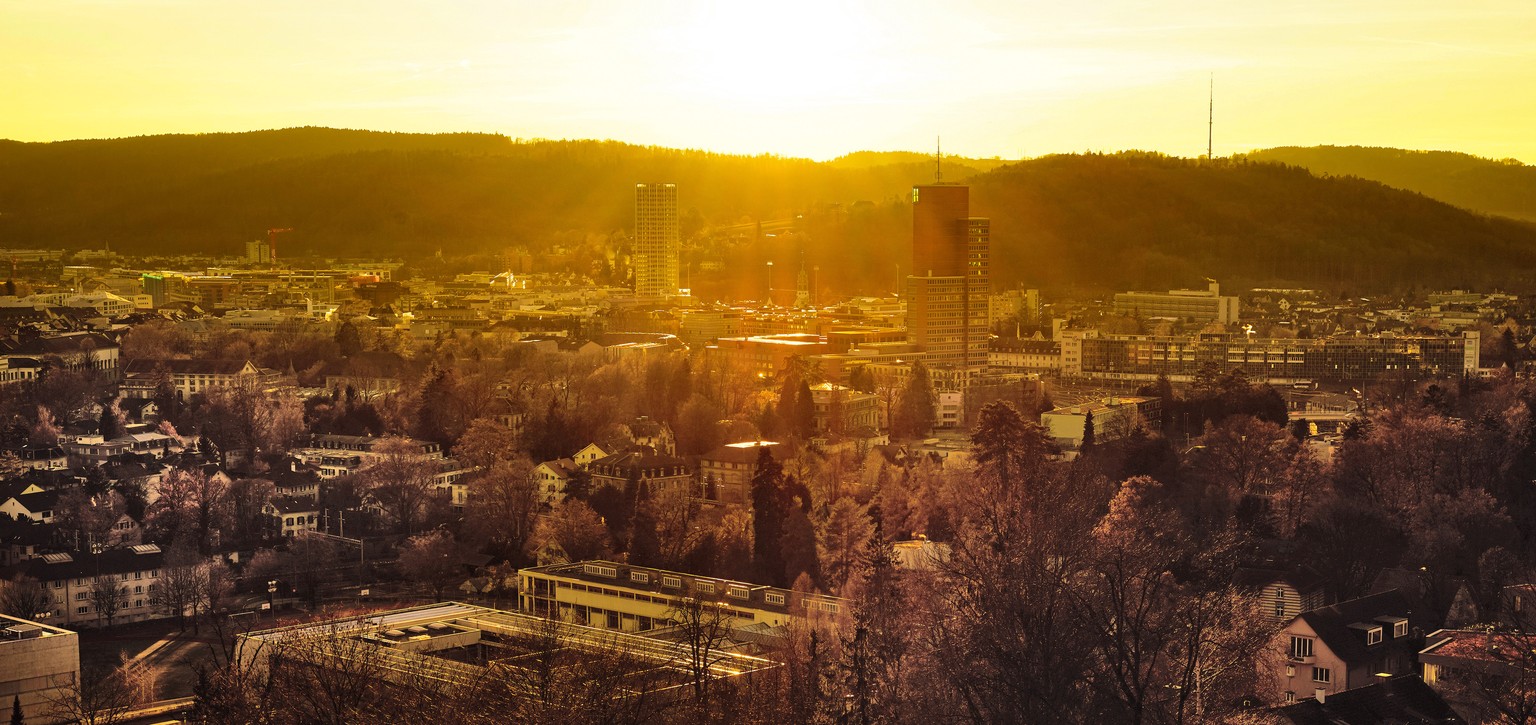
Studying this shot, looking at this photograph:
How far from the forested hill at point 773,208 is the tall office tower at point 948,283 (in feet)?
56.5

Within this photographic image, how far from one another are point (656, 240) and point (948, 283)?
27.6m

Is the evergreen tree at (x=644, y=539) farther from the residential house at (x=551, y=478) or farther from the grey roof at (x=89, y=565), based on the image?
the grey roof at (x=89, y=565)

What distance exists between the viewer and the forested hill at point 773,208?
2857 inches

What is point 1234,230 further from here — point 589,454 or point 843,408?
point 589,454

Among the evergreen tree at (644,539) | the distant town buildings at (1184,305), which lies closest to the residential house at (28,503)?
the evergreen tree at (644,539)

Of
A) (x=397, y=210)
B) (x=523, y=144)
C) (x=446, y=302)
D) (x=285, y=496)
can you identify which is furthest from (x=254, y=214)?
(x=285, y=496)

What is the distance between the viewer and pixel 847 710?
13.4 meters

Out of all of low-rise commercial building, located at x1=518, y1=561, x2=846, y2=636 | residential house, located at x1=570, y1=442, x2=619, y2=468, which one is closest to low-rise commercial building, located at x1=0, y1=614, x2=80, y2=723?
low-rise commercial building, located at x1=518, y1=561, x2=846, y2=636

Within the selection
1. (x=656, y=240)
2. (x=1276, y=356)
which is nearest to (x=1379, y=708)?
(x=1276, y=356)

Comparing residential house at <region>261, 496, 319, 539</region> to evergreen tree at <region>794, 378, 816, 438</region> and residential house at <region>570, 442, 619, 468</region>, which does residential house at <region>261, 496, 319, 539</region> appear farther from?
evergreen tree at <region>794, 378, 816, 438</region>

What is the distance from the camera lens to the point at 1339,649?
15.6m

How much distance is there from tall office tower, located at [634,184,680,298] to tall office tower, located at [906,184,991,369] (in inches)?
859

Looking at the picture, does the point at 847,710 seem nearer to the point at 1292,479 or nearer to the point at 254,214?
the point at 1292,479

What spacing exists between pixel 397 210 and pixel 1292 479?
233 feet
